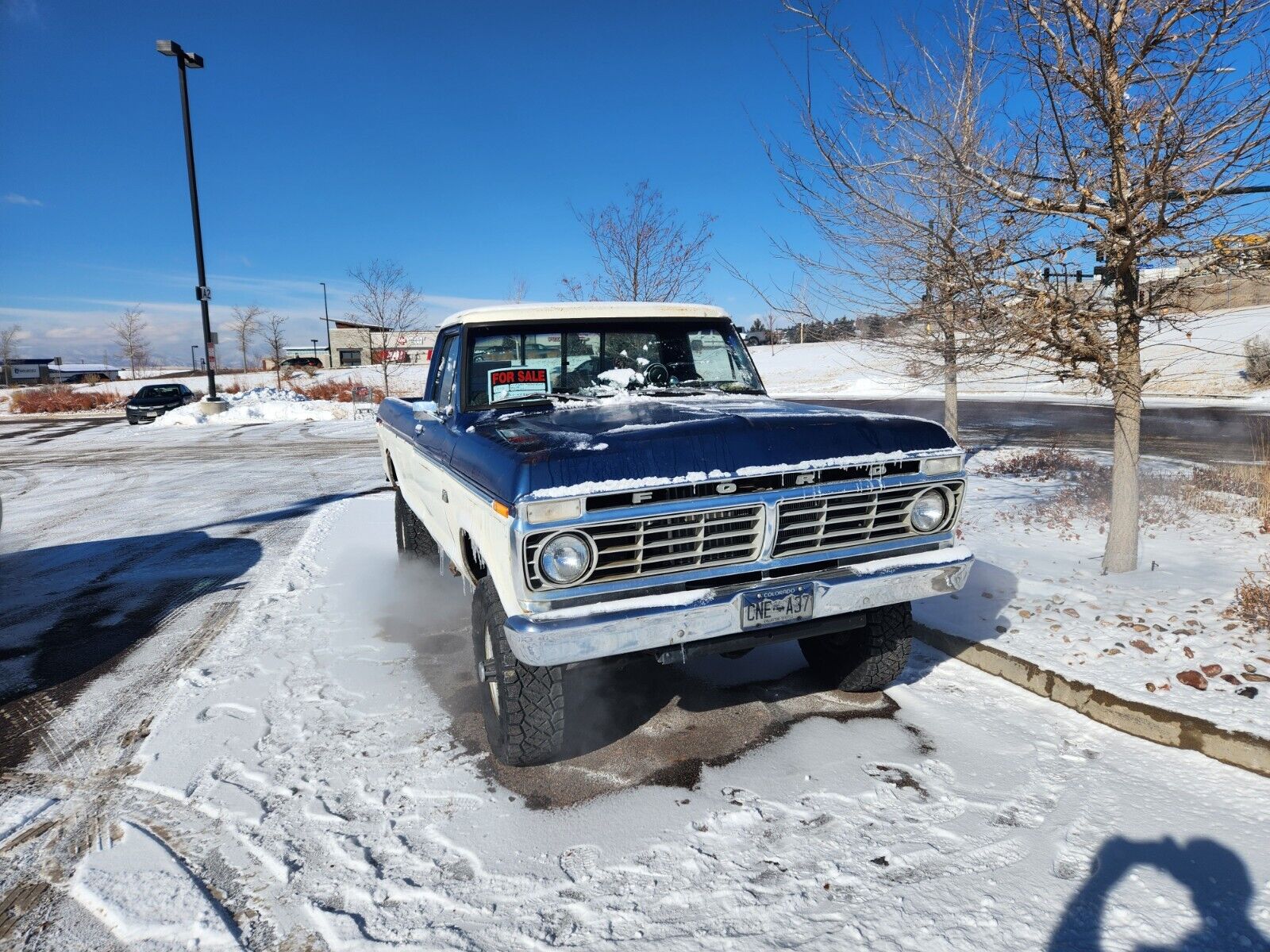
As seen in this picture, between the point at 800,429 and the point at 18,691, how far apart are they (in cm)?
445

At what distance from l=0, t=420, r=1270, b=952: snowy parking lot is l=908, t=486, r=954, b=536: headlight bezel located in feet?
3.16

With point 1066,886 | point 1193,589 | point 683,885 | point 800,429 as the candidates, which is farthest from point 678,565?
point 1193,589

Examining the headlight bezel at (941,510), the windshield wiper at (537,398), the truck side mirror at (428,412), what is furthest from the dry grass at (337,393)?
the headlight bezel at (941,510)

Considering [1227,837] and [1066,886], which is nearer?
[1066,886]

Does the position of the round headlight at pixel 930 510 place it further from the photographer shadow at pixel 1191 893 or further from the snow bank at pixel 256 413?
the snow bank at pixel 256 413

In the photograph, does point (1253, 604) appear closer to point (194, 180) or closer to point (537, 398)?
point (537, 398)

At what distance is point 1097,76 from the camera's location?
442 cm

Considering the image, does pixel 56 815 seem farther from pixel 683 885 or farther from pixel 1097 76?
pixel 1097 76

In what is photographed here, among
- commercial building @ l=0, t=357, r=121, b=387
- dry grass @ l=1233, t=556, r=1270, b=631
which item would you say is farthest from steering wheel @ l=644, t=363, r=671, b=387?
commercial building @ l=0, t=357, r=121, b=387

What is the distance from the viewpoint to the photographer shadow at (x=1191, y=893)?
7.38 ft

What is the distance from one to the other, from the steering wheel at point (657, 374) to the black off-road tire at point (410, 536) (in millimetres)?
2599

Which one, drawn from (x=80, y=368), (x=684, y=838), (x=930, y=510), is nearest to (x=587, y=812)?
(x=684, y=838)

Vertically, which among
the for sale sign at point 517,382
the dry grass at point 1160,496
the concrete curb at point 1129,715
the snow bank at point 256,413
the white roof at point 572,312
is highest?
the white roof at point 572,312

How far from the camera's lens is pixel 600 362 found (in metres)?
4.45
